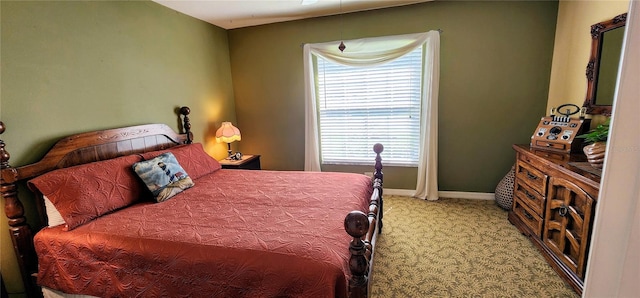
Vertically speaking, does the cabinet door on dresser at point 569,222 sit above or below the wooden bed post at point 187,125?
below

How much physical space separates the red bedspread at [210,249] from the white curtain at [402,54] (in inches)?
66.6

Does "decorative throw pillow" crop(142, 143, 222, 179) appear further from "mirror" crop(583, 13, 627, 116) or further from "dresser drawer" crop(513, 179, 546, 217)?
"mirror" crop(583, 13, 627, 116)

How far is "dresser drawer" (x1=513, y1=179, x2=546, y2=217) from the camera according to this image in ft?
7.35

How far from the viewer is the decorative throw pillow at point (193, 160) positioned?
2.53 m

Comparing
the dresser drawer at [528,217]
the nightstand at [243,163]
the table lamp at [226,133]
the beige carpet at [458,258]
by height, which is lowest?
the beige carpet at [458,258]

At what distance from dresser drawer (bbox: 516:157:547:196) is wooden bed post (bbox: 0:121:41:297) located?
364 centimetres

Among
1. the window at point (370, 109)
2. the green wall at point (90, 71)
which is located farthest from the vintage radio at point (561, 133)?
the green wall at point (90, 71)

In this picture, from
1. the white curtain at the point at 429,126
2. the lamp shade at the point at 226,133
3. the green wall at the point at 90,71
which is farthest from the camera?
the lamp shade at the point at 226,133

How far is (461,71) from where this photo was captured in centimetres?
320

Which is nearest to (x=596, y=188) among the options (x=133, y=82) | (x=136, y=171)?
(x=136, y=171)

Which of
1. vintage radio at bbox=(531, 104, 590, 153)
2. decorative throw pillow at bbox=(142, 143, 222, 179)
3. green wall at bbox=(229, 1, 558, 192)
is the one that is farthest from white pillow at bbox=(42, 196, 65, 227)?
vintage radio at bbox=(531, 104, 590, 153)

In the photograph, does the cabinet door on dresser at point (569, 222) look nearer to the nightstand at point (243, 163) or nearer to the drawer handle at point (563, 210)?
the drawer handle at point (563, 210)

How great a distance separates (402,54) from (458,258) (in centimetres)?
223

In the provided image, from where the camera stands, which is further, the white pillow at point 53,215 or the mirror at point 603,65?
the mirror at point 603,65
